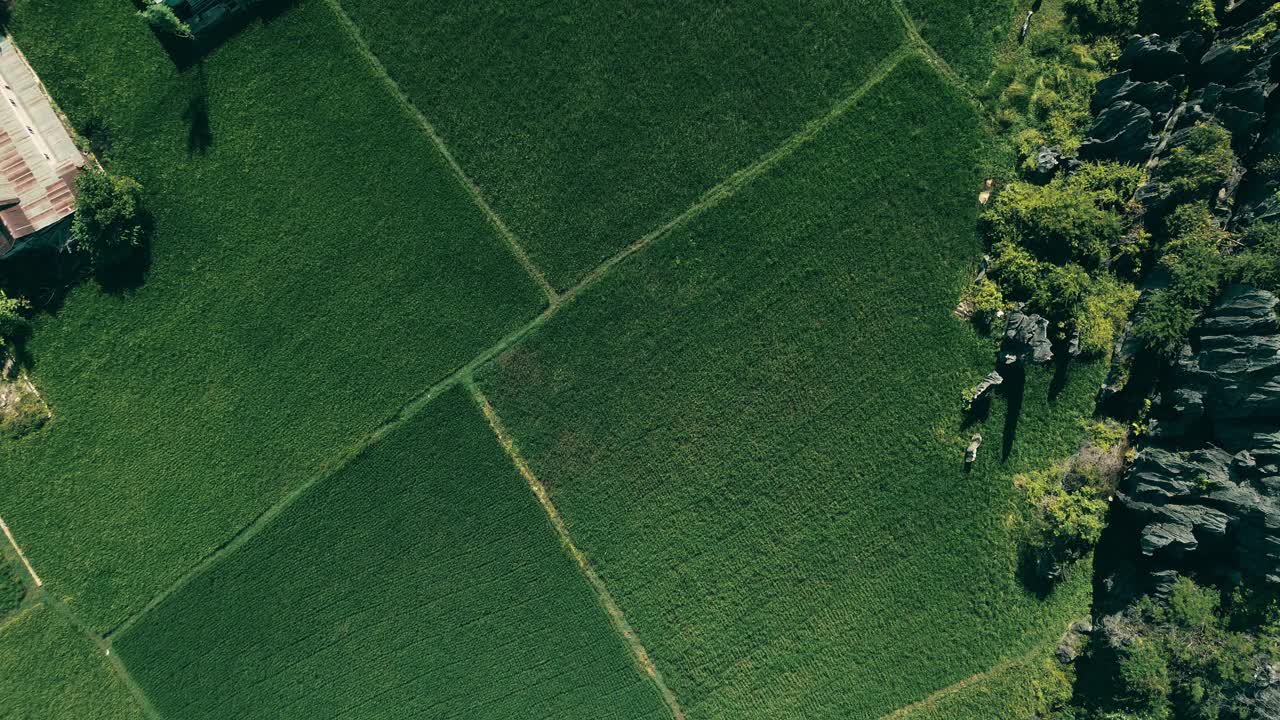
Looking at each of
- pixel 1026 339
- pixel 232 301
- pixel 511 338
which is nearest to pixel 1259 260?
pixel 1026 339

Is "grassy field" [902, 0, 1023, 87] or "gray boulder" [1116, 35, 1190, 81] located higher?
"grassy field" [902, 0, 1023, 87]

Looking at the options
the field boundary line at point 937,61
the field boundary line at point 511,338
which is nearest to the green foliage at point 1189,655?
the field boundary line at point 937,61

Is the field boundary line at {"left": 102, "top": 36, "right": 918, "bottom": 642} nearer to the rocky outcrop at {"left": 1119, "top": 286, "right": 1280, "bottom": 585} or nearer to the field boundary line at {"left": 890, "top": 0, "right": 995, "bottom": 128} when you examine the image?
the field boundary line at {"left": 890, "top": 0, "right": 995, "bottom": 128}

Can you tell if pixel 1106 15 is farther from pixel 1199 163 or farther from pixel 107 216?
pixel 107 216

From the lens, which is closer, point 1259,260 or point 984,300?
point 1259,260

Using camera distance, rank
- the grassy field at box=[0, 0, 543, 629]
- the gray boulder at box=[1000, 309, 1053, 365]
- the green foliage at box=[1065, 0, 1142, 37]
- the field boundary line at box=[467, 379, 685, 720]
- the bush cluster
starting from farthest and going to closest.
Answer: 1. the field boundary line at box=[467, 379, 685, 720]
2. the grassy field at box=[0, 0, 543, 629]
3. the green foliage at box=[1065, 0, 1142, 37]
4. the bush cluster
5. the gray boulder at box=[1000, 309, 1053, 365]

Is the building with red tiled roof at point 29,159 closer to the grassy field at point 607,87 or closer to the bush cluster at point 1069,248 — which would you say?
the grassy field at point 607,87

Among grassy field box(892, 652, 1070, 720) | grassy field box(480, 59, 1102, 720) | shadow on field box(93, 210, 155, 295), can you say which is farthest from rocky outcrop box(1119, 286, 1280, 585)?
shadow on field box(93, 210, 155, 295)
